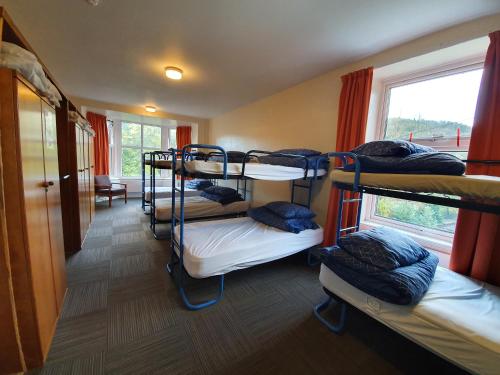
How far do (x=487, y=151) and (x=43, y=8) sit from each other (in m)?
3.68

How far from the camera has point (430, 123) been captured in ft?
6.73

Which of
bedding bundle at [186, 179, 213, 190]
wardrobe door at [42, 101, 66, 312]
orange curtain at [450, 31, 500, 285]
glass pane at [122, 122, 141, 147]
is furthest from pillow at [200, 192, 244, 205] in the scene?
glass pane at [122, 122, 141, 147]

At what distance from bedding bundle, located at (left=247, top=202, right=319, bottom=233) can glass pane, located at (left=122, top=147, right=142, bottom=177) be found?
516 centimetres

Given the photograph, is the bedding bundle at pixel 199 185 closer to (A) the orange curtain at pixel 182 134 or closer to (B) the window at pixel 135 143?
(A) the orange curtain at pixel 182 134

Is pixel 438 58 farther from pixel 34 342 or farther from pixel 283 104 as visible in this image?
pixel 34 342

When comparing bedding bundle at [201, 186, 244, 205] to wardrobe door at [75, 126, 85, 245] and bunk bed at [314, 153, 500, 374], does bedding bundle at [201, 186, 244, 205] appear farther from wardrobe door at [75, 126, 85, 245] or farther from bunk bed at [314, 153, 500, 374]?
bunk bed at [314, 153, 500, 374]

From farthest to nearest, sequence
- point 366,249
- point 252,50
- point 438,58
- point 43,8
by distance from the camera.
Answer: point 252,50
point 438,58
point 43,8
point 366,249

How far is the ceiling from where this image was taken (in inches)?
60.5

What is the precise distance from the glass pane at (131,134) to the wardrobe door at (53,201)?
498 centimetres

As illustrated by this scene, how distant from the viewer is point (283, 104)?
3.32m

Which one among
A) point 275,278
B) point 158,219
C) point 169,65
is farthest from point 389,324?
point 169,65

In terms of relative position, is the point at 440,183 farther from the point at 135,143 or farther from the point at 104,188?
the point at 135,143

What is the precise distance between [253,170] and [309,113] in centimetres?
149

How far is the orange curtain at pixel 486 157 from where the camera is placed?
4.81 feet
